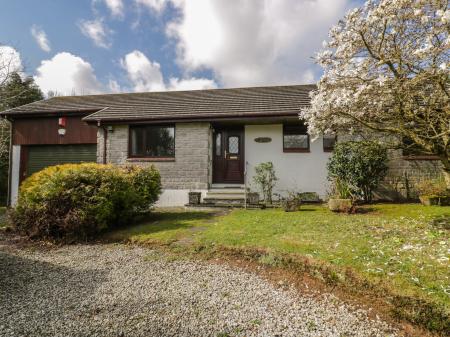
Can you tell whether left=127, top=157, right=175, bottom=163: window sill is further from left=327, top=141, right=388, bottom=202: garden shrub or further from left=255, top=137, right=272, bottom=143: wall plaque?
left=327, top=141, right=388, bottom=202: garden shrub

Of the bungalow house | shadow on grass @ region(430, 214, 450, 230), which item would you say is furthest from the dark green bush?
shadow on grass @ region(430, 214, 450, 230)

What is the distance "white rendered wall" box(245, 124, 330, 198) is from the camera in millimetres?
10023

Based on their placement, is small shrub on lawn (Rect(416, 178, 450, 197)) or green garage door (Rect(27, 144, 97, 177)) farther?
green garage door (Rect(27, 144, 97, 177))

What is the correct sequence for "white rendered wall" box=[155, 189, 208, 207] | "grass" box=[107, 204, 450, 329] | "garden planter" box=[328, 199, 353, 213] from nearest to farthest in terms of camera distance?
"grass" box=[107, 204, 450, 329] < "garden planter" box=[328, 199, 353, 213] < "white rendered wall" box=[155, 189, 208, 207]

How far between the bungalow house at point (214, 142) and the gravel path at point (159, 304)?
19.3 feet

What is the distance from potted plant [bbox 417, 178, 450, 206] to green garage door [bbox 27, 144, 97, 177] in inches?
534

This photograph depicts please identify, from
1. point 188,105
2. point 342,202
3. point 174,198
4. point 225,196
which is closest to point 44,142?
point 188,105

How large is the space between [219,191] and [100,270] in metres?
6.36

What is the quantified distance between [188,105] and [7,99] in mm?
9702

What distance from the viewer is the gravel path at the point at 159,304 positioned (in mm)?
2596

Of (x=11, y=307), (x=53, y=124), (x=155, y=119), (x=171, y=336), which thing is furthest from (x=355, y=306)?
(x=53, y=124)

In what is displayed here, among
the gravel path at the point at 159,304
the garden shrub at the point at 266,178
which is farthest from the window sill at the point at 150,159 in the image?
the gravel path at the point at 159,304

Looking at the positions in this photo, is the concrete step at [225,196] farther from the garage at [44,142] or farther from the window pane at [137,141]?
the garage at [44,142]

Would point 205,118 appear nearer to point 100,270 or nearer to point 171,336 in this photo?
point 100,270
